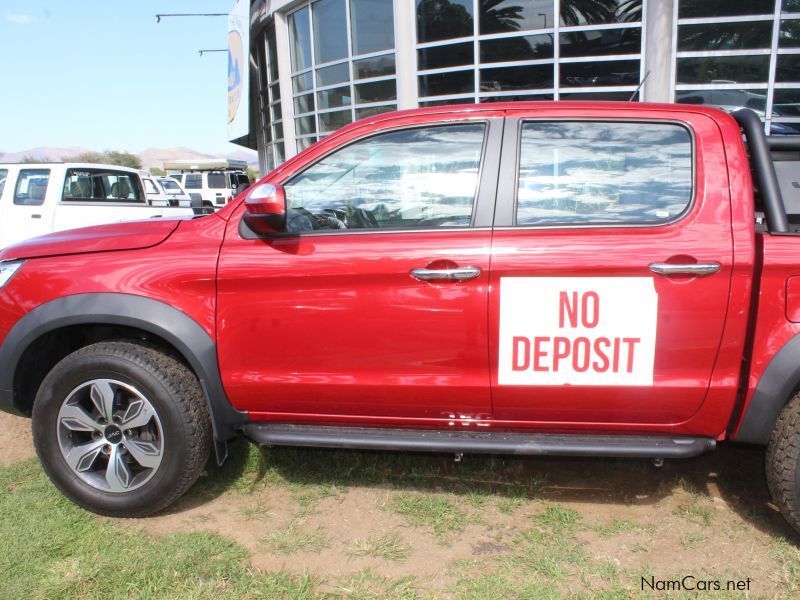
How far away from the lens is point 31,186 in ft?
27.1

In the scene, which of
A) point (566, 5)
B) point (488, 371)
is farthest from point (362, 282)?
point (566, 5)

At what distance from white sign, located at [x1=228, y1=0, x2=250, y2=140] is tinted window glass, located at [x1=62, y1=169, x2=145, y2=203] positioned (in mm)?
8473

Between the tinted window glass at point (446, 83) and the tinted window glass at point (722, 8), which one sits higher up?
the tinted window glass at point (722, 8)

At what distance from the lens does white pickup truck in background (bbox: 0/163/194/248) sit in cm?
811

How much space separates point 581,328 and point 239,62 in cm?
1746

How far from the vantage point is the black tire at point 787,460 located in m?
2.43

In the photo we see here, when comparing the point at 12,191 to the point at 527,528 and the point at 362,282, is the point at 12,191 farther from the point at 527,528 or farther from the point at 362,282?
the point at 527,528

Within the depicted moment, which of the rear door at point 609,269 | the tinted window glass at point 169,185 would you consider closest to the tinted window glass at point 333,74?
the tinted window glass at point 169,185

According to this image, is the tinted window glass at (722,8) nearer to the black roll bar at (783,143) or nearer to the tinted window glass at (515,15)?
the tinted window glass at (515,15)

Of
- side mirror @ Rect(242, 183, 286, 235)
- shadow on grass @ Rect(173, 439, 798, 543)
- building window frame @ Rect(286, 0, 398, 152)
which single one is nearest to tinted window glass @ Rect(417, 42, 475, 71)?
building window frame @ Rect(286, 0, 398, 152)

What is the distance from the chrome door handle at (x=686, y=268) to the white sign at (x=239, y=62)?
1627 centimetres

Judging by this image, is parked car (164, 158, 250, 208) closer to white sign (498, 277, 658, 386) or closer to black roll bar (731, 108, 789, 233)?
white sign (498, 277, 658, 386)

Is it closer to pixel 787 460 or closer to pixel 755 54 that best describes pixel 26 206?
pixel 787 460

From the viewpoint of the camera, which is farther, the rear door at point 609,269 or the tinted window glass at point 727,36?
the tinted window glass at point 727,36
